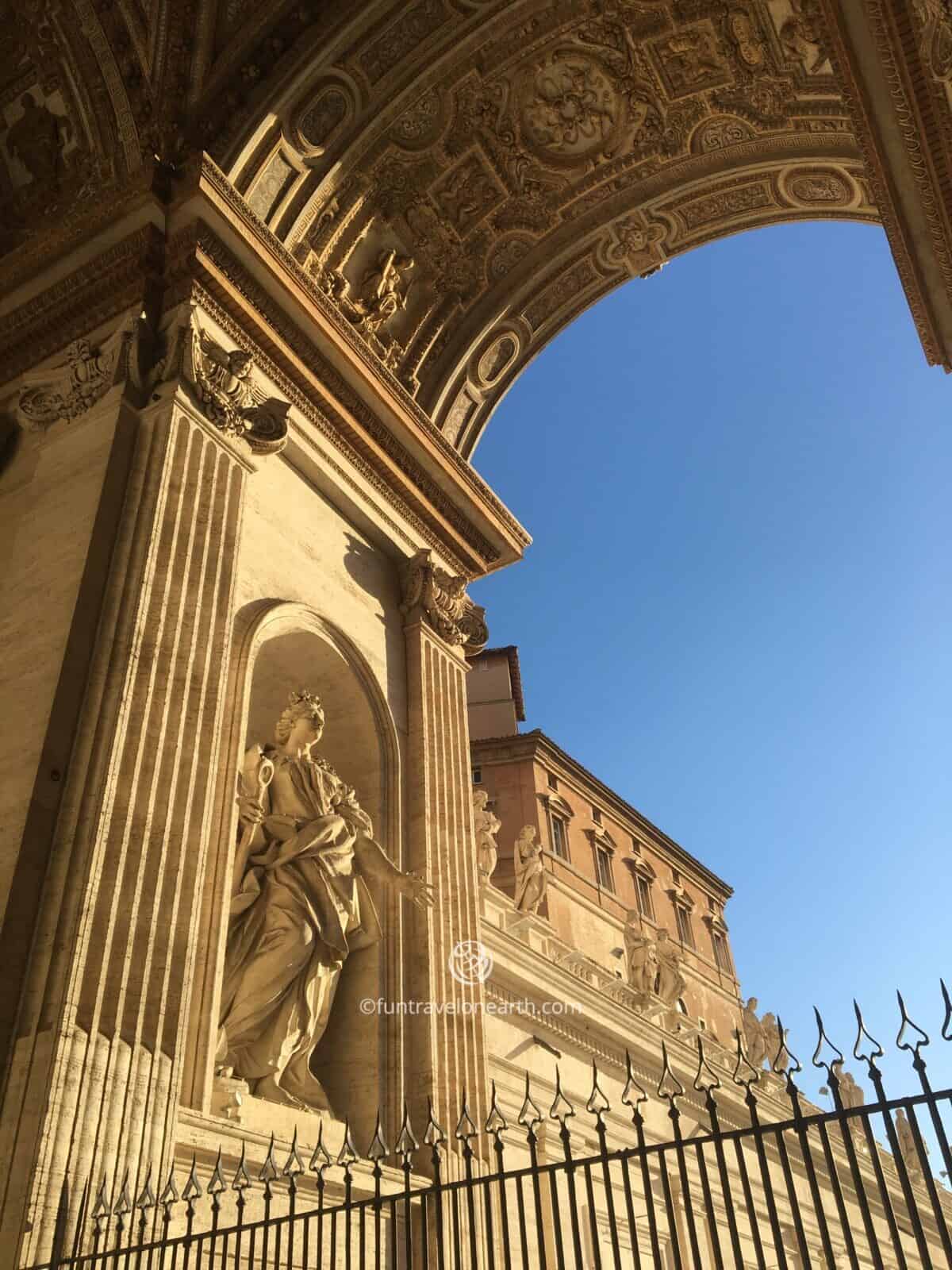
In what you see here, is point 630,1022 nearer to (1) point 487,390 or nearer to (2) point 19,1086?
(1) point 487,390

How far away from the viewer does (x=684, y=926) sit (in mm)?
38094

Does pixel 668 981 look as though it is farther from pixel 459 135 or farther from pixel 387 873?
pixel 459 135

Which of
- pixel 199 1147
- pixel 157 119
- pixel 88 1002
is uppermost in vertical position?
pixel 157 119

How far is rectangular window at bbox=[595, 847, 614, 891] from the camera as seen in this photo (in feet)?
111

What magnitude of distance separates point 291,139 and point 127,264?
9.75 feet

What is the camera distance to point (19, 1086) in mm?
6070

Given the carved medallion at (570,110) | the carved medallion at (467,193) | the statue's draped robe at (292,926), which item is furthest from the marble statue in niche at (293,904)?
the carved medallion at (570,110)

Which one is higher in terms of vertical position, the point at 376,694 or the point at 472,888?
the point at 376,694

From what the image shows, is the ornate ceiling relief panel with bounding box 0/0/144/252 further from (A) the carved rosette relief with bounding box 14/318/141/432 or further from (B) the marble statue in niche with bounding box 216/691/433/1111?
(B) the marble statue in niche with bounding box 216/691/433/1111

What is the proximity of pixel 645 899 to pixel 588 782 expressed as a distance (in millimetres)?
4725

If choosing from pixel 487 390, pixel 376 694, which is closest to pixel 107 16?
pixel 487 390

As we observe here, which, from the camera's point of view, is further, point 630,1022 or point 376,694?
point 630,1022

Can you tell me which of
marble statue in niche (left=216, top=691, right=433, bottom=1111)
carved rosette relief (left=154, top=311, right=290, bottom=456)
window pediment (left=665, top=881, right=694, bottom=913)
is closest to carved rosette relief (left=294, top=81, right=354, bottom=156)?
carved rosette relief (left=154, top=311, right=290, bottom=456)

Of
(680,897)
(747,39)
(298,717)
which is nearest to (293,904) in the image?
(298,717)
